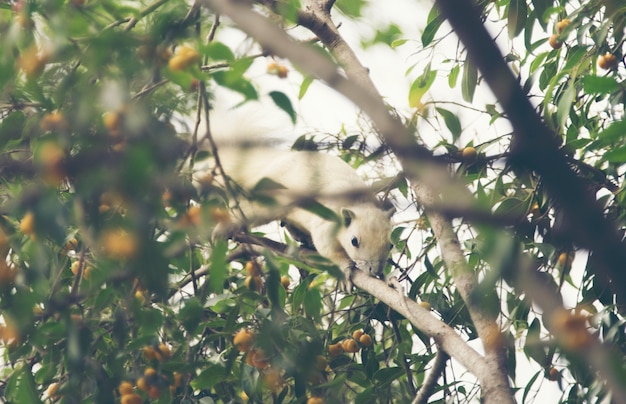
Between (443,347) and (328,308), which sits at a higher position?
(328,308)

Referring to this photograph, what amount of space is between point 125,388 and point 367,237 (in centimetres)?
228

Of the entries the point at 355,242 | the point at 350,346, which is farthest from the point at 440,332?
the point at 355,242

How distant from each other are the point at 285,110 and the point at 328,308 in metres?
2.13

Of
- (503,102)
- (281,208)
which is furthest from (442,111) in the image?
(503,102)

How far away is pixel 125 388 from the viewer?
1.98m

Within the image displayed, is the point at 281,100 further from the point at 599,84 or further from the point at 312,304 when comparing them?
the point at 312,304

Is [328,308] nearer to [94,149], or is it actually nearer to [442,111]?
[442,111]

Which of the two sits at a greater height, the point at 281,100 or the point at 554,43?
the point at 554,43

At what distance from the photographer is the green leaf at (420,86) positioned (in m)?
3.09

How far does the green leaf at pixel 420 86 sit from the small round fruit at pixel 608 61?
68 centimetres

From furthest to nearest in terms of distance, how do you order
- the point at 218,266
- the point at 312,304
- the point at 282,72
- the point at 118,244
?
the point at 312,304 < the point at 282,72 < the point at 218,266 < the point at 118,244

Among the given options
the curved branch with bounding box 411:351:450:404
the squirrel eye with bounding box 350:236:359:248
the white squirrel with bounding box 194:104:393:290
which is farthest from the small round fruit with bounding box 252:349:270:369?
the squirrel eye with bounding box 350:236:359:248

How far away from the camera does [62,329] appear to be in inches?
66.9

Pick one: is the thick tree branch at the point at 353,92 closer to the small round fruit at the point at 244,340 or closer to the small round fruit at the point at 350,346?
the small round fruit at the point at 244,340
